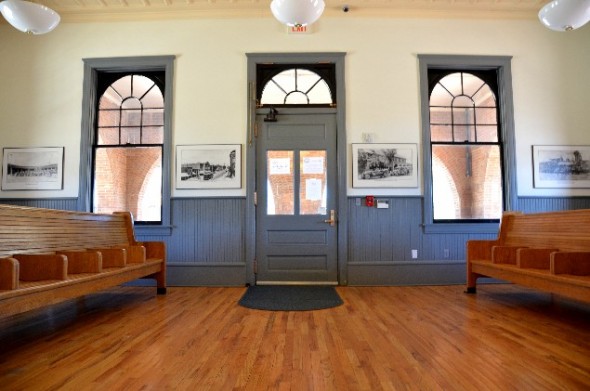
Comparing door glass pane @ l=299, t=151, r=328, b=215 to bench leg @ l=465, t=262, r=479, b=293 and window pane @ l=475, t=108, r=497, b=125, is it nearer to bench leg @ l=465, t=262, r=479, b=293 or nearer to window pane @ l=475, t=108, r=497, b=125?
bench leg @ l=465, t=262, r=479, b=293

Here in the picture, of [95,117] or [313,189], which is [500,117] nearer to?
[313,189]

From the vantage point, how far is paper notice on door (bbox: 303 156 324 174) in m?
5.22

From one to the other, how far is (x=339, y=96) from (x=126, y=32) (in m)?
3.19

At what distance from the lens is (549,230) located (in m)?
3.75

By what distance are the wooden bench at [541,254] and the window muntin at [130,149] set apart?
13.7 ft

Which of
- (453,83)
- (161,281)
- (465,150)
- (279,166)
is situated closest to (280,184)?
(279,166)

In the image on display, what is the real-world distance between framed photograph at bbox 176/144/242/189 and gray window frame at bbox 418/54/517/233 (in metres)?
2.59

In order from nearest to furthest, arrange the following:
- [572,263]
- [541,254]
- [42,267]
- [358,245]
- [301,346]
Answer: [301,346], [42,267], [572,263], [541,254], [358,245]

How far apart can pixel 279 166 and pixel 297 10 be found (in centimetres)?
231

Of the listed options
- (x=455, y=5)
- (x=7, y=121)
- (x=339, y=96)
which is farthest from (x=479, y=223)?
(x=7, y=121)

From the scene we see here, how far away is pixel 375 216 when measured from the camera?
512cm

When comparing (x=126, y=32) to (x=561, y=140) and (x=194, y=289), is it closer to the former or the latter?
(x=194, y=289)

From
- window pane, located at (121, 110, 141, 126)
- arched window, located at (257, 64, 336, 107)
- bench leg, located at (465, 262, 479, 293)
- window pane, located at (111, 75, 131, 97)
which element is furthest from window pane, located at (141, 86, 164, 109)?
bench leg, located at (465, 262, 479, 293)

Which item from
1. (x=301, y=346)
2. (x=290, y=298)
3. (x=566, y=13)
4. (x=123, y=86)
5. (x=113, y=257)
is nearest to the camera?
(x=301, y=346)
